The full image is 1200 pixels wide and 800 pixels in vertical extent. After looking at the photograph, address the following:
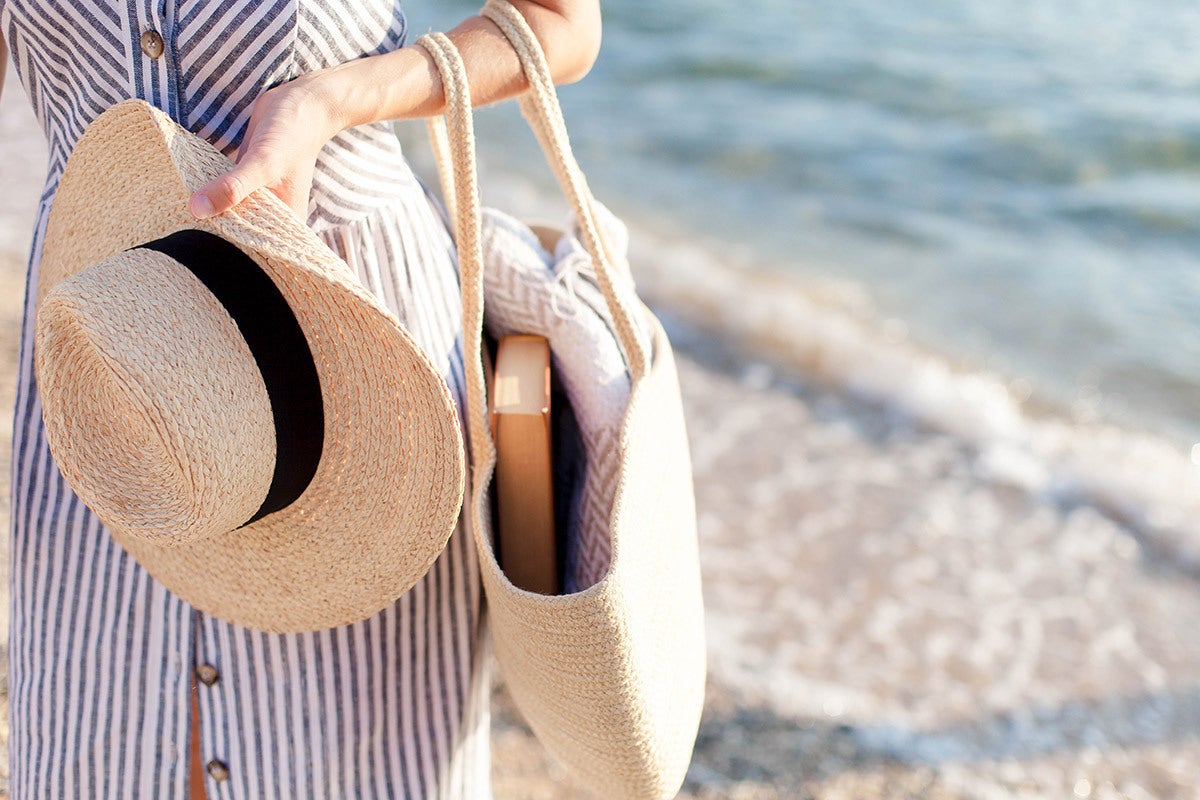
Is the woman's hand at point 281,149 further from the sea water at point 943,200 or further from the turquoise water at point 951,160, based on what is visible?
the turquoise water at point 951,160

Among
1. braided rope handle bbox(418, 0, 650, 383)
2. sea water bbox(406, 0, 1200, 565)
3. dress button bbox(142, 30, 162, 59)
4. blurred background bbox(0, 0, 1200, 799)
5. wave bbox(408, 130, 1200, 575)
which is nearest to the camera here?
dress button bbox(142, 30, 162, 59)

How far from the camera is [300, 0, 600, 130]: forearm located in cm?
102

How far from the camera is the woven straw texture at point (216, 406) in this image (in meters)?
0.88

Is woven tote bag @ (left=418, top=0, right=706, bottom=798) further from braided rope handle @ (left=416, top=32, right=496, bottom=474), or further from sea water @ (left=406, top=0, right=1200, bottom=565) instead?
sea water @ (left=406, top=0, right=1200, bottom=565)

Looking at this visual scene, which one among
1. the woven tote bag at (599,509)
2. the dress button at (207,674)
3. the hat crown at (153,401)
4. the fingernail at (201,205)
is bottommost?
the dress button at (207,674)

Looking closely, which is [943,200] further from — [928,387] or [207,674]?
[207,674]

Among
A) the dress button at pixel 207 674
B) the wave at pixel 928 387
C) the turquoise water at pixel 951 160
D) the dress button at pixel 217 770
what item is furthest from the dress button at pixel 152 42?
the turquoise water at pixel 951 160

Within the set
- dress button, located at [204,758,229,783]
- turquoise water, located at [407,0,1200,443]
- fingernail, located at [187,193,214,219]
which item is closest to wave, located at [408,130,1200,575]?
turquoise water, located at [407,0,1200,443]

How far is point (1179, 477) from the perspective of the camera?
3.56m

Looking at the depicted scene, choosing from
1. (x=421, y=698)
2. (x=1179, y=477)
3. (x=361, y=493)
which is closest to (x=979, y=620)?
(x=1179, y=477)

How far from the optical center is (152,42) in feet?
3.34

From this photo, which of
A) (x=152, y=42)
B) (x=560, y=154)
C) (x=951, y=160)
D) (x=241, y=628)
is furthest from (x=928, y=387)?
(x=152, y=42)

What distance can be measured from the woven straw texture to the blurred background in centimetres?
116

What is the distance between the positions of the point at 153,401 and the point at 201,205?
6.2 inches
